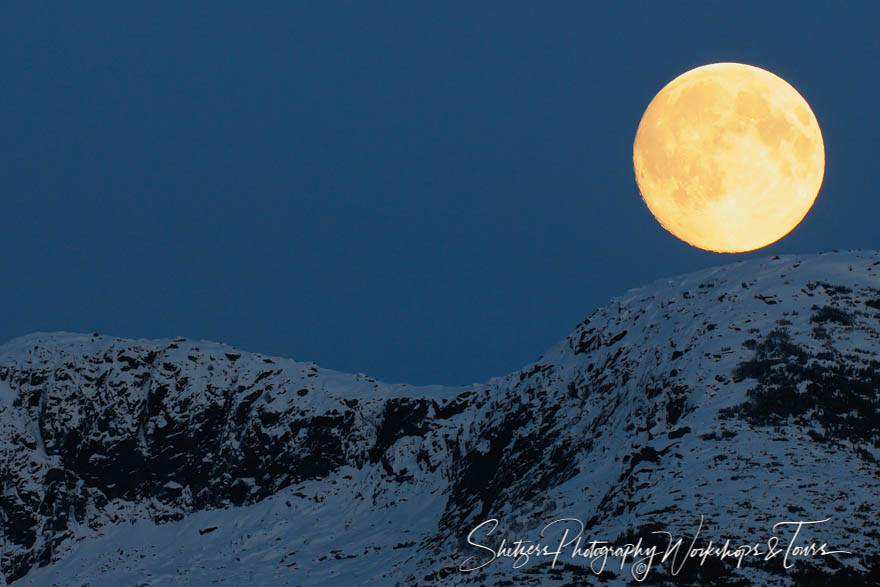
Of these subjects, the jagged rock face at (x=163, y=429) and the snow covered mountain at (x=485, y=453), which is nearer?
the snow covered mountain at (x=485, y=453)

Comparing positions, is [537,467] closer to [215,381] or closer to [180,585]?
[180,585]

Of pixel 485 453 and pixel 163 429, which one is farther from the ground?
pixel 163 429

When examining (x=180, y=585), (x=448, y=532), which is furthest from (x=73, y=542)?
(x=448, y=532)

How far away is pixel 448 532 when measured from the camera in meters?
51.3

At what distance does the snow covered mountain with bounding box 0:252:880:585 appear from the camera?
Answer: 29469mm

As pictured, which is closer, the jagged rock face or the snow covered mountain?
the snow covered mountain

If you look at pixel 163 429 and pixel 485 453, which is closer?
pixel 485 453

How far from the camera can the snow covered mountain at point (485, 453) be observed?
29469mm

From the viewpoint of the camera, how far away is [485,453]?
5750 cm

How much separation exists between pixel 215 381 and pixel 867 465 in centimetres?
5355

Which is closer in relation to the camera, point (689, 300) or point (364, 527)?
point (689, 300)

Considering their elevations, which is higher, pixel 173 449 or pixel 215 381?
pixel 215 381

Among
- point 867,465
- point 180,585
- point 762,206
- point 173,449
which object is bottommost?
point 180,585

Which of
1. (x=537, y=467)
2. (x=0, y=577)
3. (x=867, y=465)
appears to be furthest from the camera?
(x=0, y=577)
